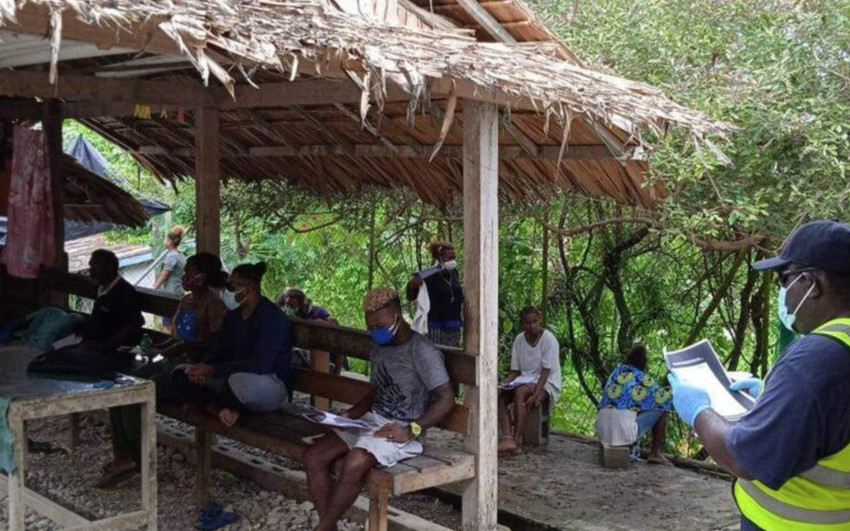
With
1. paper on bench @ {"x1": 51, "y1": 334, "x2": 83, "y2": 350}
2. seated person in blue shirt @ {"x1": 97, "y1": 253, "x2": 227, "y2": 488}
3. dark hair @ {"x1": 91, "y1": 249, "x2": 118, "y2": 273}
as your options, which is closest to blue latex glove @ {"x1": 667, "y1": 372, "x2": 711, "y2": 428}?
seated person in blue shirt @ {"x1": 97, "y1": 253, "x2": 227, "y2": 488}

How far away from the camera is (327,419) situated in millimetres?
5324

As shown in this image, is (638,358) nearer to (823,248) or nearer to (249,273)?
(249,273)

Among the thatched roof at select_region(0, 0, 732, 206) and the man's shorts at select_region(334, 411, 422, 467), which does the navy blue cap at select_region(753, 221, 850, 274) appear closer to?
the thatched roof at select_region(0, 0, 732, 206)

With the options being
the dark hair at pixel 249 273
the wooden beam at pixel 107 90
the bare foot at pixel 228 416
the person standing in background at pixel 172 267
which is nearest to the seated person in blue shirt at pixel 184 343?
the bare foot at pixel 228 416

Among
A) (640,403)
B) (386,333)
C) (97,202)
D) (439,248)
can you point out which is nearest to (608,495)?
(640,403)

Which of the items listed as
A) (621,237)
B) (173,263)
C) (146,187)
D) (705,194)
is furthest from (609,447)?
(146,187)

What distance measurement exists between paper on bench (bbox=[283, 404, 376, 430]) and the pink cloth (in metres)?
3.06

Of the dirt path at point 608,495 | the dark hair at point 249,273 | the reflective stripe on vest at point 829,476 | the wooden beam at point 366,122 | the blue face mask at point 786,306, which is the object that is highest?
the wooden beam at point 366,122

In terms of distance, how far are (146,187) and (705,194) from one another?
1319 cm

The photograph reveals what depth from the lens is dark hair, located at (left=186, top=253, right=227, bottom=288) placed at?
6.61m

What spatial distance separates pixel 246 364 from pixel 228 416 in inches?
12.7

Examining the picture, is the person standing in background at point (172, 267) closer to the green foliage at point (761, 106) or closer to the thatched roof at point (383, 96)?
the thatched roof at point (383, 96)

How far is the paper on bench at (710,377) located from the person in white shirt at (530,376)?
4.60 meters

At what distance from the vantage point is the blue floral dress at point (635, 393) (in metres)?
7.31
